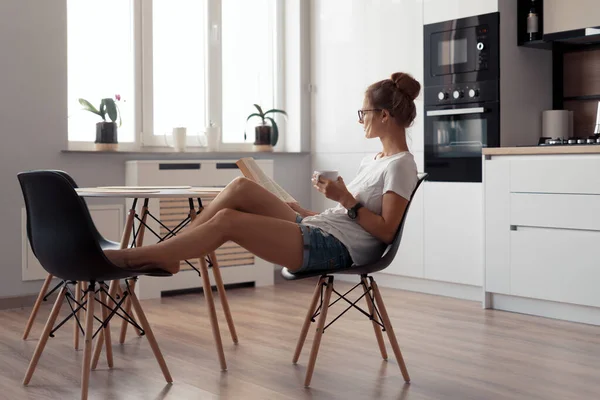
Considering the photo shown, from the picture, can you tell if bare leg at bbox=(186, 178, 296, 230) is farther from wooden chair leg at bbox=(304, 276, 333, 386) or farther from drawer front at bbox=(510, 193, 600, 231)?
drawer front at bbox=(510, 193, 600, 231)

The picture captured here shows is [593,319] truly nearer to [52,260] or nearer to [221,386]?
[221,386]

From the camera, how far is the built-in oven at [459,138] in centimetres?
472

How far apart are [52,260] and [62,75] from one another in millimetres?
2293

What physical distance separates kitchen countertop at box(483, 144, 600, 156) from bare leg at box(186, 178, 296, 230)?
1.65m

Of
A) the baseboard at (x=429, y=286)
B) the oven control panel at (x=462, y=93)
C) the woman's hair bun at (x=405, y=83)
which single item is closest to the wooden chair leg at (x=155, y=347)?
the woman's hair bun at (x=405, y=83)

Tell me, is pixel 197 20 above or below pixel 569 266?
above

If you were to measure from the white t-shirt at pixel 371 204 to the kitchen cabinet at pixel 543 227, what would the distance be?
1.37m

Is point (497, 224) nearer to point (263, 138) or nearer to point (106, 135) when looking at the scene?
point (263, 138)

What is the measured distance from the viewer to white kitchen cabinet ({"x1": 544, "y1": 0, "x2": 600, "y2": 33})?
170 inches

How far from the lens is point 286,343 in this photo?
3.68m

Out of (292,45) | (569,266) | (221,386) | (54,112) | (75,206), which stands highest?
(292,45)

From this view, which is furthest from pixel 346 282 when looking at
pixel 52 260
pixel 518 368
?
pixel 52 260

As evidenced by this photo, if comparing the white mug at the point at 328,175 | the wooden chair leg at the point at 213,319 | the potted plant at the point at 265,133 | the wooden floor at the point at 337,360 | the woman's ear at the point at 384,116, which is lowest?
the wooden floor at the point at 337,360

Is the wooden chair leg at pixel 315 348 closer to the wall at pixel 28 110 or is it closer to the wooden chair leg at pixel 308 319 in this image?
the wooden chair leg at pixel 308 319
